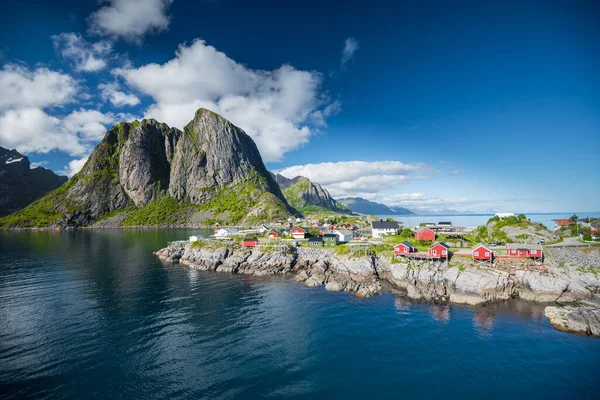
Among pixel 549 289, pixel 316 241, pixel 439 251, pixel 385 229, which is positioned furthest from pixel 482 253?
pixel 385 229

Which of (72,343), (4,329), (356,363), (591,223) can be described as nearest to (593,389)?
(356,363)

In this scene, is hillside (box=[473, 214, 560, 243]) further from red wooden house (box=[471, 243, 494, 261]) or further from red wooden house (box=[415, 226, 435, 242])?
red wooden house (box=[471, 243, 494, 261])

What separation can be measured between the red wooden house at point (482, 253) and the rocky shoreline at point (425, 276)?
4.41 meters

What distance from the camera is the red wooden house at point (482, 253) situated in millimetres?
54188

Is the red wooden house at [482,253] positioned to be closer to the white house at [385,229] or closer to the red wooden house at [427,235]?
the red wooden house at [427,235]

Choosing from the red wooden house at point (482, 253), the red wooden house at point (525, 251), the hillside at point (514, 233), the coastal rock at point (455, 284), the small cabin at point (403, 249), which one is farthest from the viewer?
the hillside at point (514, 233)

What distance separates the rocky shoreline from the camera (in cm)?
4550

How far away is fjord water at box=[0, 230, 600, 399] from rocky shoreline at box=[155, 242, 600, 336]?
3348mm

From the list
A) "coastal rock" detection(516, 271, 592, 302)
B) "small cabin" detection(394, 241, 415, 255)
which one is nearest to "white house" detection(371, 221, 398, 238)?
"small cabin" detection(394, 241, 415, 255)

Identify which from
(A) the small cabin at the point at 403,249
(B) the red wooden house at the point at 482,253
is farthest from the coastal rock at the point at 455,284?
(A) the small cabin at the point at 403,249

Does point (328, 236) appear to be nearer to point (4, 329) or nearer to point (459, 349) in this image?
point (459, 349)

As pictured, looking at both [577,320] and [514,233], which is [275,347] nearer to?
[577,320]

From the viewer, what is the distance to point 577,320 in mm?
35719

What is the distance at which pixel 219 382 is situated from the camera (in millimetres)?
24844
